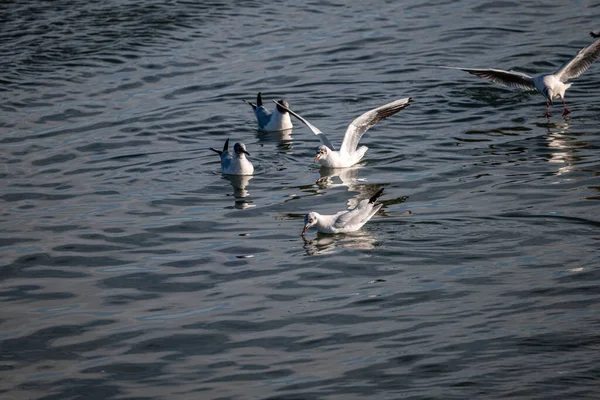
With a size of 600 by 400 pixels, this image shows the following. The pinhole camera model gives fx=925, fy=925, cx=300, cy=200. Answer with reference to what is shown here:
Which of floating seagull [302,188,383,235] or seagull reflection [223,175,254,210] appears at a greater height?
floating seagull [302,188,383,235]

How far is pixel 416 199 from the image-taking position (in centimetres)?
1307

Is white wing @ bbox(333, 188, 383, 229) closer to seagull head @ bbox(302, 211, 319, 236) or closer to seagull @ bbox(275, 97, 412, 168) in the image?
seagull head @ bbox(302, 211, 319, 236)

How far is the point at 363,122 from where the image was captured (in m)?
15.4

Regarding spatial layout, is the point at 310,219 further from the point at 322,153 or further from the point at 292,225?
the point at 322,153

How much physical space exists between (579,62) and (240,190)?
774 cm

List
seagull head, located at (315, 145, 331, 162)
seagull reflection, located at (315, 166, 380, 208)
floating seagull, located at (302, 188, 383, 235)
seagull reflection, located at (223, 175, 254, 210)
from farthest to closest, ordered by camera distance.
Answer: seagull head, located at (315, 145, 331, 162), seagull reflection, located at (315, 166, 380, 208), seagull reflection, located at (223, 175, 254, 210), floating seagull, located at (302, 188, 383, 235)

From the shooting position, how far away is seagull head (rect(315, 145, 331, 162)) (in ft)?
48.9

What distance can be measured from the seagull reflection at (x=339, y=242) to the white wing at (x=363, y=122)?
11.7ft

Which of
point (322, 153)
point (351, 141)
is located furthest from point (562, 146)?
point (322, 153)

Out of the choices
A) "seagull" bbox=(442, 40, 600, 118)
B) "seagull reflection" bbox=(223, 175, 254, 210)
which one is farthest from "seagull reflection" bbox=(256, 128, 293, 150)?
"seagull" bbox=(442, 40, 600, 118)

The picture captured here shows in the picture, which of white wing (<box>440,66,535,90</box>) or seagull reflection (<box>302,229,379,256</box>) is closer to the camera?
seagull reflection (<box>302,229,379,256</box>)

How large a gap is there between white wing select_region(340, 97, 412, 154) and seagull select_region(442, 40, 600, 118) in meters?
2.33

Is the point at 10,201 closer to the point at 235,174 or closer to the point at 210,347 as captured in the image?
the point at 235,174

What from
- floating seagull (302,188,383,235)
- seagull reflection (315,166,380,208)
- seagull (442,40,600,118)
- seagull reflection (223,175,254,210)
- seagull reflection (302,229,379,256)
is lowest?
seagull reflection (315,166,380,208)
